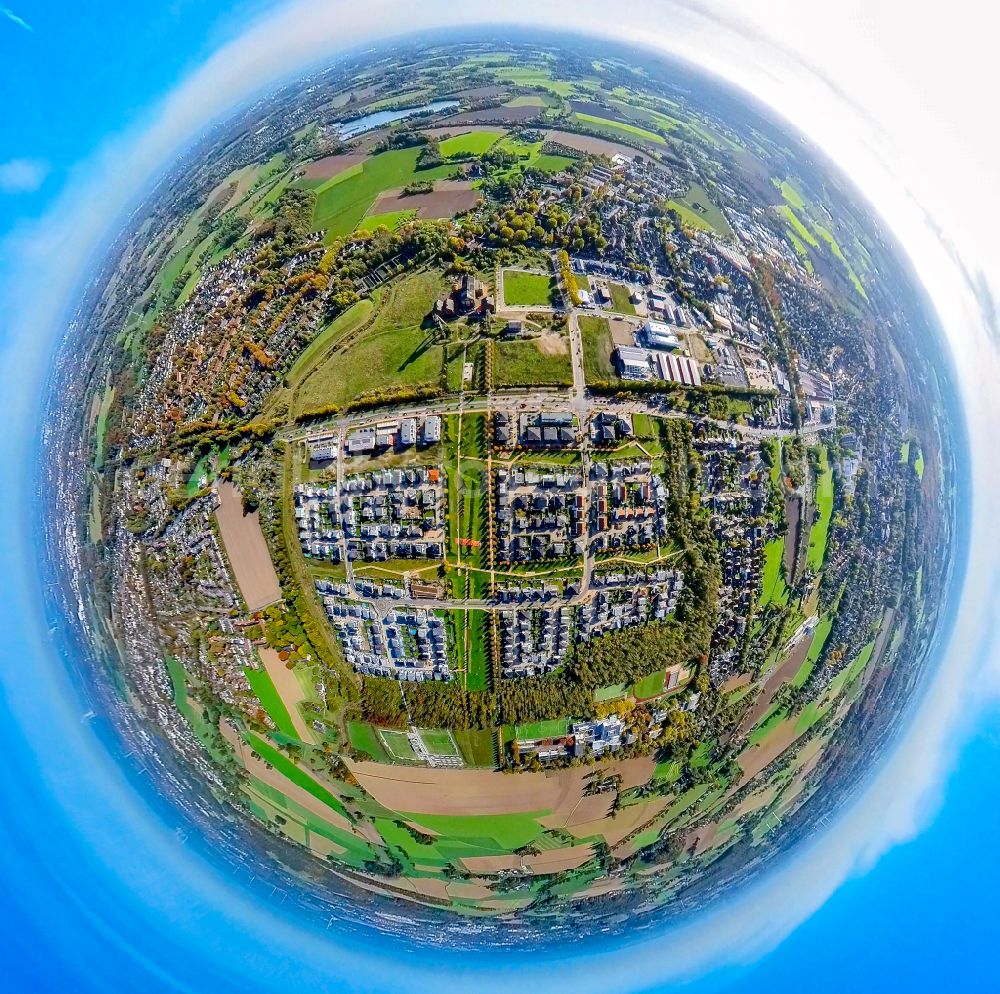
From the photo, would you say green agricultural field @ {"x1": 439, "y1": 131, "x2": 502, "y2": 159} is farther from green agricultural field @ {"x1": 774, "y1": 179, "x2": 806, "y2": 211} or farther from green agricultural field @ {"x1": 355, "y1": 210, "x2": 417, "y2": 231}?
green agricultural field @ {"x1": 774, "y1": 179, "x2": 806, "y2": 211}

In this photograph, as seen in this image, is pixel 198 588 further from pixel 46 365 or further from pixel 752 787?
pixel 752 787

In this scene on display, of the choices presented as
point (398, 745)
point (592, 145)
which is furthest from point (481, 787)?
point (592, 145)

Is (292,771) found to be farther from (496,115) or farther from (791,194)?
(791,194)

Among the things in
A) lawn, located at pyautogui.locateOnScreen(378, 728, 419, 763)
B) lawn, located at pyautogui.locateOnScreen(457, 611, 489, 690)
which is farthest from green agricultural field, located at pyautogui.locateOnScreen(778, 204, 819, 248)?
lawn, located at pyautogui.locateOnScreen(378, 728, 419, 763)

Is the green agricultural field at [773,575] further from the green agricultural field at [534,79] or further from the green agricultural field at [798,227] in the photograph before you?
the green agricultural field at [534,79]

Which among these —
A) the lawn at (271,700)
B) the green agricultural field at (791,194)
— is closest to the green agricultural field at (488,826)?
the lawn at (271,700)

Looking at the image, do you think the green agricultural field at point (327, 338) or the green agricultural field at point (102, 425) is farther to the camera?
the green agricultural field at point (102, 425)

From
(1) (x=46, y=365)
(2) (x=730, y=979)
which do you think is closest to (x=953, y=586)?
(2) (x=730, y=979)
